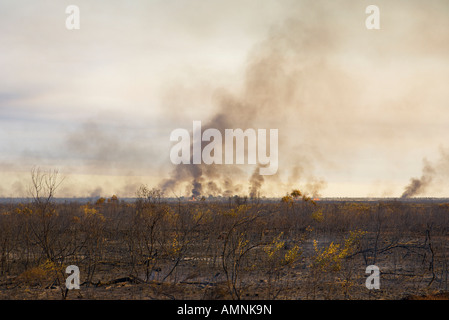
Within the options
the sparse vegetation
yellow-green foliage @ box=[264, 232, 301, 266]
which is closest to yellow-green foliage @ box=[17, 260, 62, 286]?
the sparse vegetation

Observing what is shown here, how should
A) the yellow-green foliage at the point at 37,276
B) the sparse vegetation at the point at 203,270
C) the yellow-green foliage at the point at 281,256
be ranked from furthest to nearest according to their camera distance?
1. the yellow-green foliage at the point at 281,256
2. the yellow-green foliage at the point at 37,276
3. the sparse vegetation at the point at 203,270

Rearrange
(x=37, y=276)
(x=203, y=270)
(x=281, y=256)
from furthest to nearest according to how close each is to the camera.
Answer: (x=281, y=256) < (x=203, y=270) < (x=37, y=276)

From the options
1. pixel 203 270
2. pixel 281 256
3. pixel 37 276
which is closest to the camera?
pixel 37 276

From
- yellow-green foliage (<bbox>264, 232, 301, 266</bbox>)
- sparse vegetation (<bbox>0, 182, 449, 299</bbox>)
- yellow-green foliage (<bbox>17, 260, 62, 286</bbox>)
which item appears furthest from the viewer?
yellow-green foliage (<bbox>264, 232, 301, 266</bbox>)

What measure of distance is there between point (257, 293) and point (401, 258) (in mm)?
9269

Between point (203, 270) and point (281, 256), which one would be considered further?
point (281, 256)

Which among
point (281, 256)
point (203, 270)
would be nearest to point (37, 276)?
point (203, 270)

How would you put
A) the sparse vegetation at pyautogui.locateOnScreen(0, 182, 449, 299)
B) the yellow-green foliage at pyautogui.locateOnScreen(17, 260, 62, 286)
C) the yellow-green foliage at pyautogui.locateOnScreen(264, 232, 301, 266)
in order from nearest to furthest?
the sparse vegetation at pyautogui.locateOnScreen(0, 182, 449, 299) → the yellow-green foliage at pyautogui.locateOnScreen(17, 260, 62, 286) → the yellow-green foliage at pyautogui.locateOnScreen(264, 232, 301, 266)

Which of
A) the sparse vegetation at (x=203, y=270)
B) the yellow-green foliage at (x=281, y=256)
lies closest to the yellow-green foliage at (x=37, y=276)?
the sparse vegetation at (x=203, y=270)

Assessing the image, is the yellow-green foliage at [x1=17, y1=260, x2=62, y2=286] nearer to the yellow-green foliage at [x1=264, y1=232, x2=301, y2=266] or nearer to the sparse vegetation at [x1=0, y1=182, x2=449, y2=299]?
the sparse vegetation at [x1=0, y1=182, x2=449, y2=299]

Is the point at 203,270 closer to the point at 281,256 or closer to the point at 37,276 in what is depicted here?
the point at 281,256

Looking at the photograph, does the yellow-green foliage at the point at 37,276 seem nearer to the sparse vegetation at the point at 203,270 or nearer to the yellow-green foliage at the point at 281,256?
the sparse vegetation at the point at 203,270

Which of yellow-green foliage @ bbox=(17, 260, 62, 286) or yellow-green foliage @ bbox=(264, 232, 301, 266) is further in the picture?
yellow-green foliage @ bbox=(264, 232, 301, 266)
